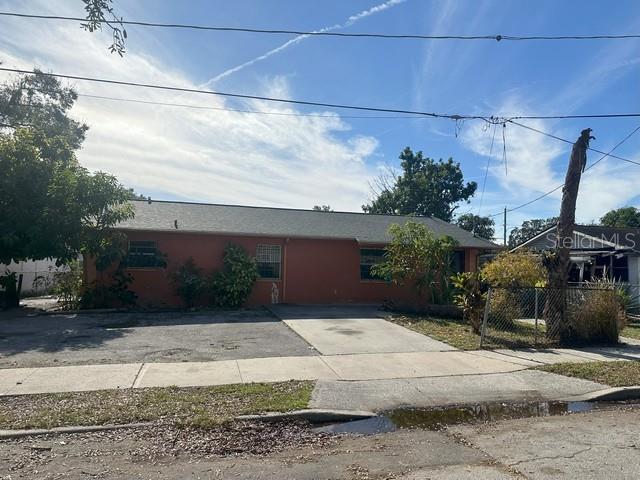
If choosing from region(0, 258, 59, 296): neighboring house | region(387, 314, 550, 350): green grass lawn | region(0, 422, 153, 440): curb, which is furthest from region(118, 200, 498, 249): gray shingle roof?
region(0, 422, 153, 440): curb

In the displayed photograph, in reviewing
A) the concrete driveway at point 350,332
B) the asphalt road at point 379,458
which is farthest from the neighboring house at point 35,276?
the asphalt road at point 379,458

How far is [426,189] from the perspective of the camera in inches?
1645

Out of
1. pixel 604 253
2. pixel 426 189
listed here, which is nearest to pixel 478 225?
pixel 426 189

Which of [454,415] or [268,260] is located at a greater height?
[268,260]

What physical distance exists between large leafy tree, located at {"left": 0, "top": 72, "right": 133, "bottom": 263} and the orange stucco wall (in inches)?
65.8

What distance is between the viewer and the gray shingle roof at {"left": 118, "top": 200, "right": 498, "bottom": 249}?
17375 mm

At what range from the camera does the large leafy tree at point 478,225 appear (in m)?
50.5

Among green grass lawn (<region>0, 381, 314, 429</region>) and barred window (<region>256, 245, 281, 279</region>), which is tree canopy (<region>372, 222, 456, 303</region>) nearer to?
barred window (<region>256, 245, 281, 279</region>)

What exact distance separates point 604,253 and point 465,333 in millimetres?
10895

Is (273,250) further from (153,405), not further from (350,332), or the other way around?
(153,405)

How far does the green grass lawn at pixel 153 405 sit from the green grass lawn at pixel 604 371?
450cm

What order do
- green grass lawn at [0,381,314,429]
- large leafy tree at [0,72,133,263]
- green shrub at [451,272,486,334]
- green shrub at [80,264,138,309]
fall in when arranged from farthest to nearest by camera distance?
green shrub at [80,264,138,309]
large leafy tree at [0,72,133,263]
green shrub at [451,272,486,334]
green grass lawn at [0,381,314,429]

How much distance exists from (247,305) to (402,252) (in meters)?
5.97

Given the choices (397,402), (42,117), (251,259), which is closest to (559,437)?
(397,402)
